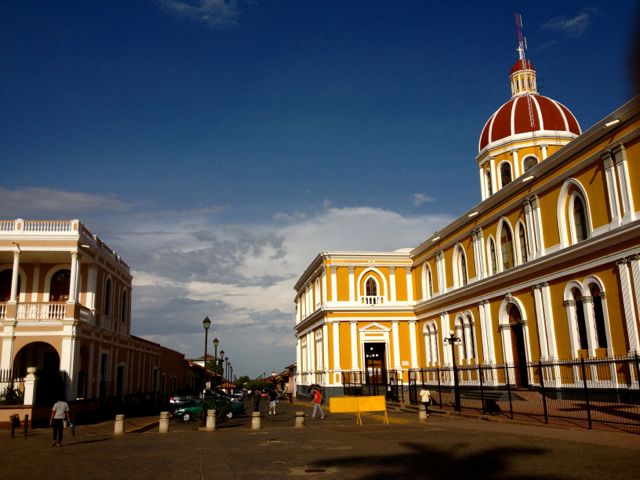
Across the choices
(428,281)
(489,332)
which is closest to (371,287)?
(428,281)

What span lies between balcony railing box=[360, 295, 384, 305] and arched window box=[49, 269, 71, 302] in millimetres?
21318

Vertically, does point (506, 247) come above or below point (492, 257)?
above

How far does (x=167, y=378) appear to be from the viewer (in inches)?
2382

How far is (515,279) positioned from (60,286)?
24502mm

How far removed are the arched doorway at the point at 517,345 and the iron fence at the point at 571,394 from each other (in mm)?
56

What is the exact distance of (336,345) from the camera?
44.3 m

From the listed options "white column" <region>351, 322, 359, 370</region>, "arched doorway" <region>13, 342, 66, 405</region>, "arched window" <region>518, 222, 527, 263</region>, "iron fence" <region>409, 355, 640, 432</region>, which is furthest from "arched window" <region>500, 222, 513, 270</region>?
"arched doorway" <region>13, 342, 66, 405</region>

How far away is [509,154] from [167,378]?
131ft

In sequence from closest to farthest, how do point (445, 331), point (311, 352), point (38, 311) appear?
1. point (38, 311)
2. point (445, 331)
3. point (311, 352)

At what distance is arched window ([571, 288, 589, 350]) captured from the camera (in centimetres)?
2577

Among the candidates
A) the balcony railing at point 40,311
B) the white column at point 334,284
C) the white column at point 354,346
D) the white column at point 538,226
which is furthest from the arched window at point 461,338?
the balcony railing at point 40,311

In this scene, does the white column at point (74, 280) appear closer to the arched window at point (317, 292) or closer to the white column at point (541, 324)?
the arched window at point (317, 292)

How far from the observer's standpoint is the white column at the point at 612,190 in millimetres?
23434

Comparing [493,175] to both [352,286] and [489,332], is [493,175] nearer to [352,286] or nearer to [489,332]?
[489,332]
